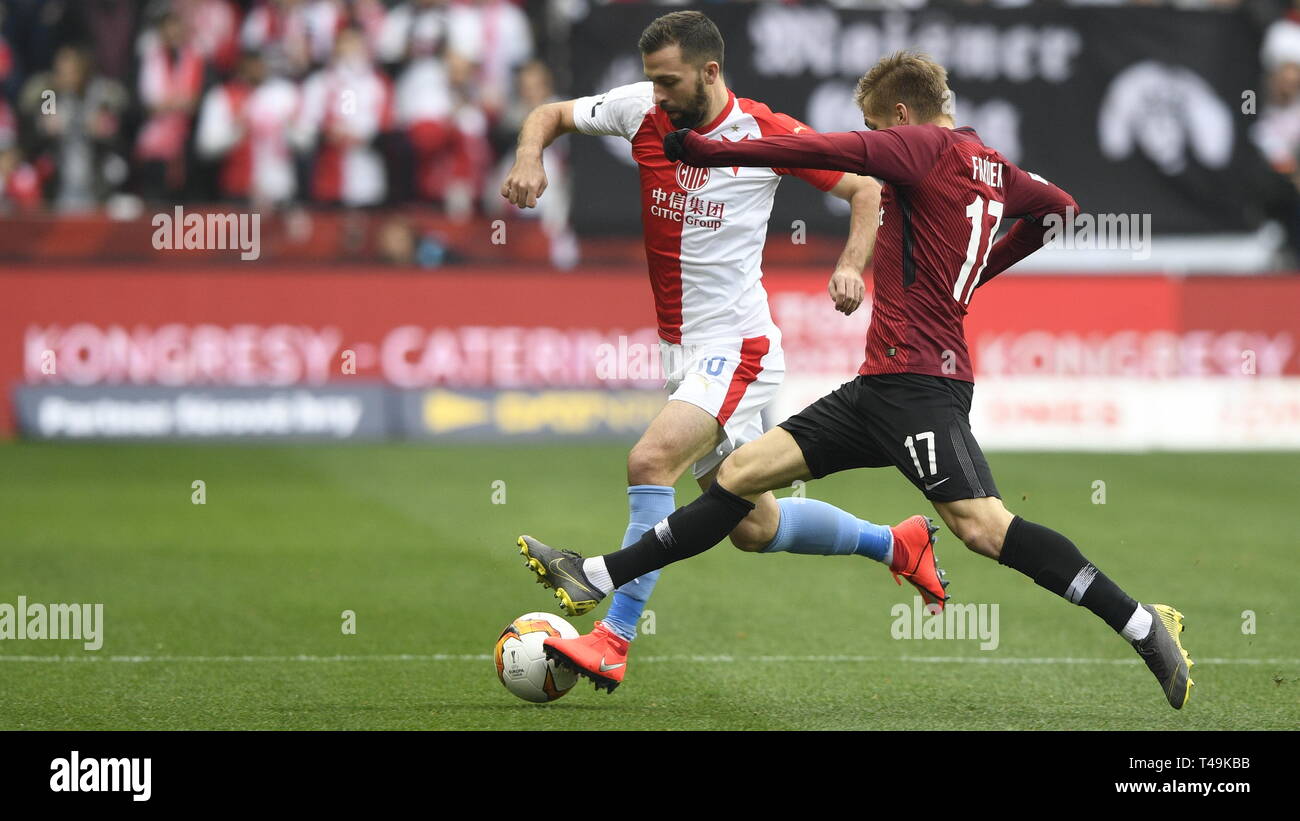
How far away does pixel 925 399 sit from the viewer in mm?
6023

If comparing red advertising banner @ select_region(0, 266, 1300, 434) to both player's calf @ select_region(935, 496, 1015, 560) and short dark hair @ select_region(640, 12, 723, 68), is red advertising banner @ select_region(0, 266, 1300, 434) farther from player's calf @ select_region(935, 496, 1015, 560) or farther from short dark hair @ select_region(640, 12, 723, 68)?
player's calf @ select_region(935, 496, 1015, 560)

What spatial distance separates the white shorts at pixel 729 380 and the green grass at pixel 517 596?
92 centimetres

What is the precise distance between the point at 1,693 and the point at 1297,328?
13018 millimetres

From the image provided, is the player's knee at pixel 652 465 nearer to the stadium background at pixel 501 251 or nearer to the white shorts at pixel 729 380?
the white shorts at pixel 729 380

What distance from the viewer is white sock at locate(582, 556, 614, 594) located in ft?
19.8

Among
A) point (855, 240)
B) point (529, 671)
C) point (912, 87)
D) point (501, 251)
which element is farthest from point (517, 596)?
point (501, 251)

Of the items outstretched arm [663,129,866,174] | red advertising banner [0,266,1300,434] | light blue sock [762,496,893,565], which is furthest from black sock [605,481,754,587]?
Result: red advertising banner [0,266,1300,434]

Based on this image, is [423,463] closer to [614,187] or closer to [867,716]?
[614,187]

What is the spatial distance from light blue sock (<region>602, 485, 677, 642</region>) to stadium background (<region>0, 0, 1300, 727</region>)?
684 centimetres

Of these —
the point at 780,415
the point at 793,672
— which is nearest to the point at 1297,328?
the point at 780,415

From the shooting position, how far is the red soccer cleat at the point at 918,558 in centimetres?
701

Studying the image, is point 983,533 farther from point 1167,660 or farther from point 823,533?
point 823,533

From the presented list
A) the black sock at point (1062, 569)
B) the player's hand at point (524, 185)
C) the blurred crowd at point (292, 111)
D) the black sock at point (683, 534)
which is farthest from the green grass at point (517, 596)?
the blurred crowd at point (292, 111)

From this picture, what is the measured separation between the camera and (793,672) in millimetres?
6957
